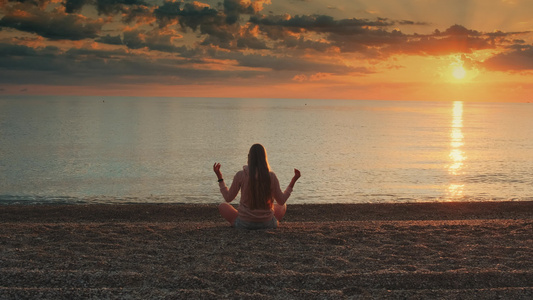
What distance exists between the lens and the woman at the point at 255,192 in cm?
922

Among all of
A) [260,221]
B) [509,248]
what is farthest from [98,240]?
[509,248]

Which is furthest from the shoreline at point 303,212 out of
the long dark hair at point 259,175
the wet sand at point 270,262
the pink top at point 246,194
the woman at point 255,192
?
the long dark hair at point 259,175

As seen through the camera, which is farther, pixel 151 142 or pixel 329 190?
pixel 151 142

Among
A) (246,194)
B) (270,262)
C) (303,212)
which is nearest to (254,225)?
(246,194)

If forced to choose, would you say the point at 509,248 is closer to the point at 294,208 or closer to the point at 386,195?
the point at 294,208

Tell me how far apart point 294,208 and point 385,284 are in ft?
30.5

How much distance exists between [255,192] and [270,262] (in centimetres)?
217

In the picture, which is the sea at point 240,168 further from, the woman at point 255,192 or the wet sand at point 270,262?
the wet sand at point 270,262

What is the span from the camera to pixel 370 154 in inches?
1533

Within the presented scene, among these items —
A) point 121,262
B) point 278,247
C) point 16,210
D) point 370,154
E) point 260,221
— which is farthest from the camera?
point 370,154

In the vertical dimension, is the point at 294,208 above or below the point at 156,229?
below

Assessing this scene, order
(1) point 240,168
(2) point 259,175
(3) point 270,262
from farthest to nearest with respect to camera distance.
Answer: (1) point 240,168, (2) point 259,175, (3) point 270,262

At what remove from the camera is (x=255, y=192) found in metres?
9.57

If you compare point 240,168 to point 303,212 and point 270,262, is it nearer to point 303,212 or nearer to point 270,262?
point 303,212
